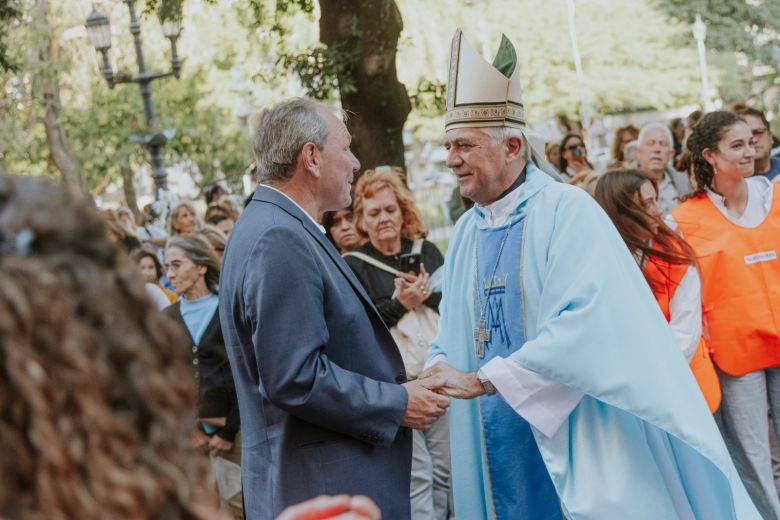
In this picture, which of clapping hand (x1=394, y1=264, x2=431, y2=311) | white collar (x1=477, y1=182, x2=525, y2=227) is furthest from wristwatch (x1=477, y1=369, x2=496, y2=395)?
clapping hand (x1=394, y1=264, x2=431, y2=311)

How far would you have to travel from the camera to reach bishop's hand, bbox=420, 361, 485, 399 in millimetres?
3840

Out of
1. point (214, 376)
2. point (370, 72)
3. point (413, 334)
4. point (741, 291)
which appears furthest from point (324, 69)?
point (741, 291)

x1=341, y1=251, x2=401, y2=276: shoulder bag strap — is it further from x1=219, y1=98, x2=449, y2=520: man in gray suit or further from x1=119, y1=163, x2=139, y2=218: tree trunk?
x1=119, y1=163, x2=139, y2=218: tree trunk

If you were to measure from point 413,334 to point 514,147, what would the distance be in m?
1.85

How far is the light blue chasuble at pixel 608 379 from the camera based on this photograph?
3.76 m

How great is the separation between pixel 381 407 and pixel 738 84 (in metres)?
42.7

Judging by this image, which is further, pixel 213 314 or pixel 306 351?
pixel 213 314

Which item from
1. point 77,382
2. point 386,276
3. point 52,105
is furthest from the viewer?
point 52,105

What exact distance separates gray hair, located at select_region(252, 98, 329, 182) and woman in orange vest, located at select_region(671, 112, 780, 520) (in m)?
2.56

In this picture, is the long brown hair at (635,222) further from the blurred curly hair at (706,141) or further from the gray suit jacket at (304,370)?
the gray suit jacket at (304,370)

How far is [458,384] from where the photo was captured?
3.86 metres

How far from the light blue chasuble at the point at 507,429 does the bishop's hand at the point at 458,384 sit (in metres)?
0.34

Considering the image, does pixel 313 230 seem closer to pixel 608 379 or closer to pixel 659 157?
pixel 608 379

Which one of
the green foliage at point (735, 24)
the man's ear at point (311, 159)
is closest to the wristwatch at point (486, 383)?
the man's ear at point (311, 159)
